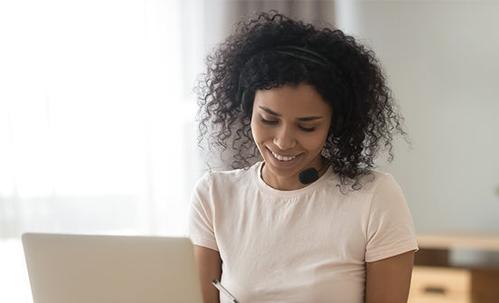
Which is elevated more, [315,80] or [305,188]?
[315,80]

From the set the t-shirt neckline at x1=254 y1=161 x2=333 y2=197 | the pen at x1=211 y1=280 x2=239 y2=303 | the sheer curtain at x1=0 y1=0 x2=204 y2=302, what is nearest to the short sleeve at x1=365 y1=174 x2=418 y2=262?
the t-shirt neckline at x1=254 y1=161 x2=333 y2=197

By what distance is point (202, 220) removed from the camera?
1.27m

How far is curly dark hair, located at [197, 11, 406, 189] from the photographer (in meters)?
1.09

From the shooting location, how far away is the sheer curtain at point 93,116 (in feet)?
7.82

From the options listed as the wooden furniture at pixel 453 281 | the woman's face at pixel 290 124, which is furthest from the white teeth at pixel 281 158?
the wooden furniture at pixel 453 281

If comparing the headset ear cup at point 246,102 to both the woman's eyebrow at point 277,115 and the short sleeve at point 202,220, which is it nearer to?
the woman's eyebrow at point 277,115

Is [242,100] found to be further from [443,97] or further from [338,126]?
[443,97]

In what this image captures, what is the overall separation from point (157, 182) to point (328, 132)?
56.8 inches

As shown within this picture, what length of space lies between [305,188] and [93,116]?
4.75ft


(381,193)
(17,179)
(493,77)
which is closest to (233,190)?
(381,193)

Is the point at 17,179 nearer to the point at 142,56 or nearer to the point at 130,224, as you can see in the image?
the point at 130,224

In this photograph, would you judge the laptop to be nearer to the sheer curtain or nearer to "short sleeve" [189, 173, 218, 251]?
"short sleeve" [189, 173, 218, 251]

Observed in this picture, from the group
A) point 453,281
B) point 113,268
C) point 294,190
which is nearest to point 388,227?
point 294,190

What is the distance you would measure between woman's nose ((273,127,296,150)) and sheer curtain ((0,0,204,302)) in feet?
4.60
